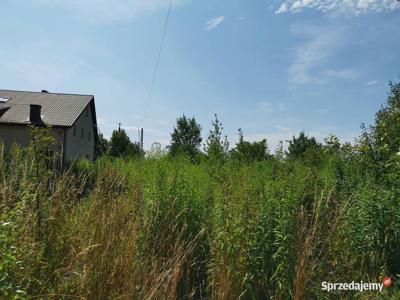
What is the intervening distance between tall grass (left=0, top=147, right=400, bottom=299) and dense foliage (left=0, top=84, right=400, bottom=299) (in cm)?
1

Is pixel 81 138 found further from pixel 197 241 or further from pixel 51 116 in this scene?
pixel 197 241

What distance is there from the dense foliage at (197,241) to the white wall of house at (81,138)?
71.2ft

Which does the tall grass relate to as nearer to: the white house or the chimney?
the white house

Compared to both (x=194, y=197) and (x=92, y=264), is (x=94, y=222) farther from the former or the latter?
(x=194, y=197)

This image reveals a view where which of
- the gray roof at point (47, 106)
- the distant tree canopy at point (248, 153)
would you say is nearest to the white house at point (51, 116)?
the gray roof at point (47, 106)

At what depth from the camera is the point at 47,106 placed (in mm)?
28453

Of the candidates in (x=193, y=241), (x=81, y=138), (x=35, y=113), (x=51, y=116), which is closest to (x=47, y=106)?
(x=51, y=116)

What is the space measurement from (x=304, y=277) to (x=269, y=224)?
640 millimetres

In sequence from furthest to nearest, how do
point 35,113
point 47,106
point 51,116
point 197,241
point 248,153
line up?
point 47,106
point 51,116
point 35,113
point 248,153
point 197,241

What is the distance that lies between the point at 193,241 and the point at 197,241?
81 cm

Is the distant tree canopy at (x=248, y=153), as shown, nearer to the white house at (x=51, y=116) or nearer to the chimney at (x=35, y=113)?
the white house at (x=51, y=116)

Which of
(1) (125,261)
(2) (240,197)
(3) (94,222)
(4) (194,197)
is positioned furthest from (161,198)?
(1) (125,261)

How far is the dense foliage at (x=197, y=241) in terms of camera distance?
101 inches

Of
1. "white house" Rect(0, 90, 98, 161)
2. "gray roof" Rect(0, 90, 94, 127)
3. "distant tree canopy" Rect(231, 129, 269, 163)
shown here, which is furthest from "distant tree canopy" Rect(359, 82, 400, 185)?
"gray roof" Rect(0, 90, 94, 127)
